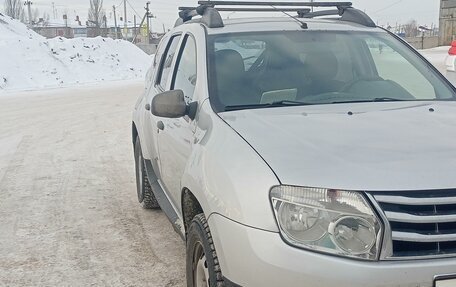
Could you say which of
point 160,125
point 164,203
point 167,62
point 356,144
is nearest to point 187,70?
point 160,125

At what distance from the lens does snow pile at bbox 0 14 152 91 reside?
21.5 meters

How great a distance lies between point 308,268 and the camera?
2217 millimetres

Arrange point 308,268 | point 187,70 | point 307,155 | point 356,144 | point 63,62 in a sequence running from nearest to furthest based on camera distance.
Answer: point 308,268 → point 307,155 → point 356,144 → point 187,70 → point 63,62

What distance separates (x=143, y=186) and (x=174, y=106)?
7.23 feet

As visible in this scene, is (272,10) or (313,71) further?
(272,10)

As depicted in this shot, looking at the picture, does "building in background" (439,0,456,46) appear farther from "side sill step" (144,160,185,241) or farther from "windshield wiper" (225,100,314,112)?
"windshield wiper" (225,100,314,112)

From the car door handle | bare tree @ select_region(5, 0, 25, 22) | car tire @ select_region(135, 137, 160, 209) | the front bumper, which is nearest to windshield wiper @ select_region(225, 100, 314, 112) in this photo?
the car door handle

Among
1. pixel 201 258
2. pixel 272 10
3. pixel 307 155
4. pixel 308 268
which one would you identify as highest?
pixel 272 10

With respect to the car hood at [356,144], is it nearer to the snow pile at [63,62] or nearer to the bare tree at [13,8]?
the snow pile at [63,62]

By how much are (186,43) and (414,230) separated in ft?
8.49

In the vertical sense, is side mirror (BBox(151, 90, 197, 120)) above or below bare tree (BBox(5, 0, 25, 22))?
below

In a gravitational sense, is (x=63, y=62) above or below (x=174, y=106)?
below

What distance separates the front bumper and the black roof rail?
2.11m

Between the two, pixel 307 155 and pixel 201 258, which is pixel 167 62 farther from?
pixel 307 155
